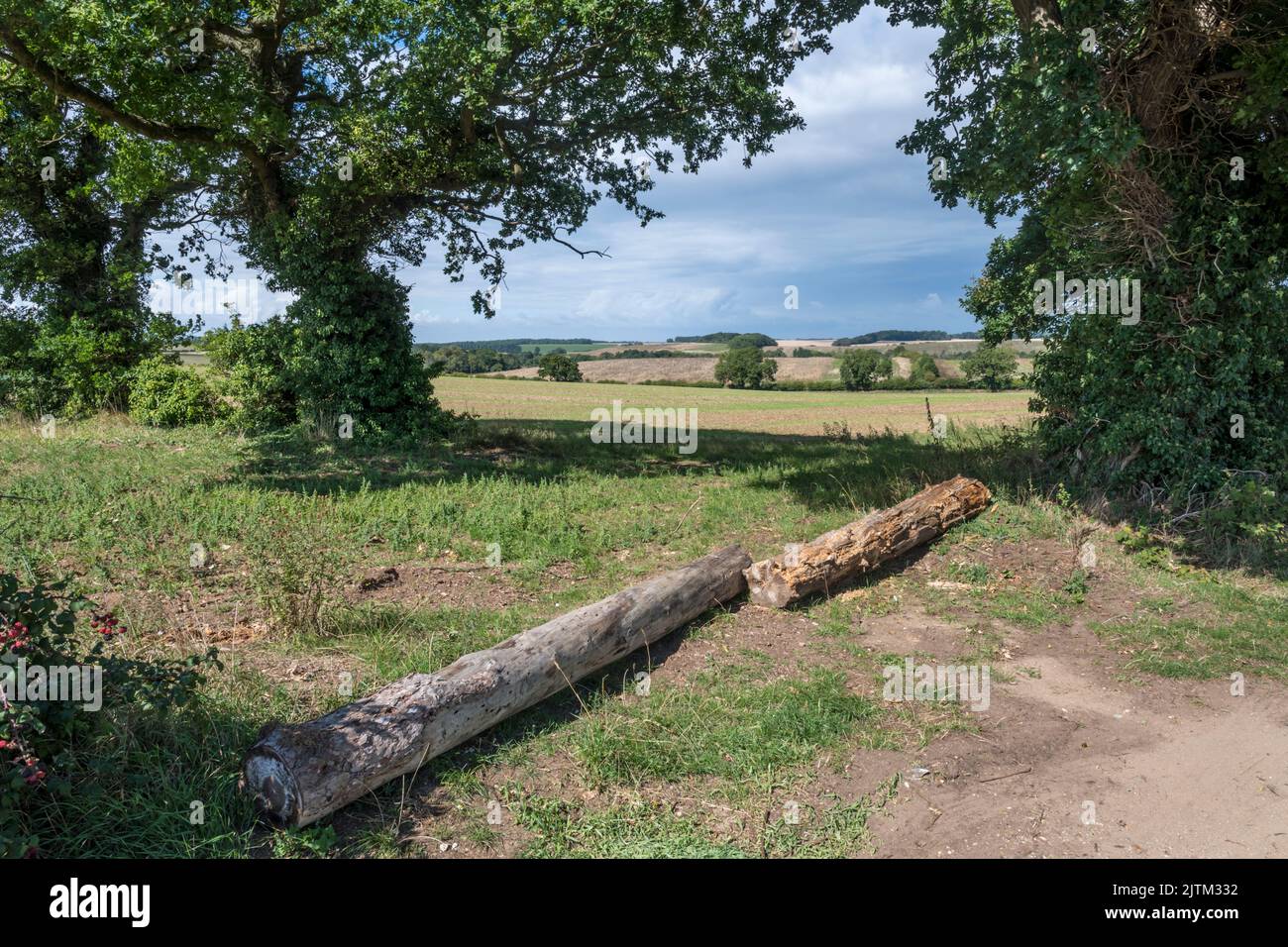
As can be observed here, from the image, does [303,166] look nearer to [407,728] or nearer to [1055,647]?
[407,728]

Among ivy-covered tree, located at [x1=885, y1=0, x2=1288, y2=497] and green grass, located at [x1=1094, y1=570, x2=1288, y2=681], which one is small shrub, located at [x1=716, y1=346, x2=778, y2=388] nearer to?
ivy-covered tree, located at [x1=885, y1=0, x2=1288, y2=497]

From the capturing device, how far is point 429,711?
464cm

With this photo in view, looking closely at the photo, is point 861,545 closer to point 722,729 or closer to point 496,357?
point 722,729

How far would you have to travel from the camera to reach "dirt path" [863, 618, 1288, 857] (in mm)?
4297

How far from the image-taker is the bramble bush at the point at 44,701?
3348mm

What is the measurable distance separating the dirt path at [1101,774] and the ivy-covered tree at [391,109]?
11.7 m

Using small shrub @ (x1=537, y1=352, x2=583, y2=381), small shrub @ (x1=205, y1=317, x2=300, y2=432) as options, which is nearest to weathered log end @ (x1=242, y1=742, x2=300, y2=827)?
small shrub @ (x1=205, y1=317, x2=300, y2=432)

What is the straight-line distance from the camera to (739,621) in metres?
7.66

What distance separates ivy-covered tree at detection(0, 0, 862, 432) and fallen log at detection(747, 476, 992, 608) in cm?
895

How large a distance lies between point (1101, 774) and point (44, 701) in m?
6.21
